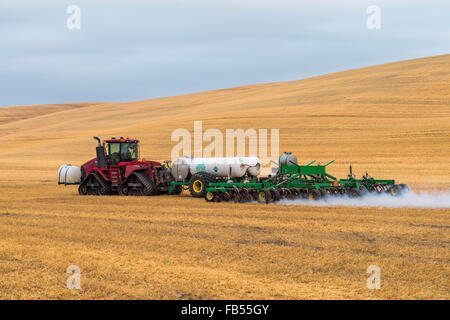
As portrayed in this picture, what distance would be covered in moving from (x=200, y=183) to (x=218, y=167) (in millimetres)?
1029

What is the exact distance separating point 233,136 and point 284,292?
140 feet

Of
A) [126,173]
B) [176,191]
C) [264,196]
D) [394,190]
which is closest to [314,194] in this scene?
[264,196]

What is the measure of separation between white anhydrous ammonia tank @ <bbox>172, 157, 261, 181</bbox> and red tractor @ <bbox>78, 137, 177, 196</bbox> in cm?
106

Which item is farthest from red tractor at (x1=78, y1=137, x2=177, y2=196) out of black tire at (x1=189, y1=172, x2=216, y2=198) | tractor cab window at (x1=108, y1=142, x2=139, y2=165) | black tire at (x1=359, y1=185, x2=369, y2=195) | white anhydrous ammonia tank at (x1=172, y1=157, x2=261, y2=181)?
black tire at (x1=359, y1=185, x2=369, y2=195)

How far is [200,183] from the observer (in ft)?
77.3

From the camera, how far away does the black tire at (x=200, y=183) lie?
2334 cm

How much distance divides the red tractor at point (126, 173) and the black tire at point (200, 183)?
6.23 ft

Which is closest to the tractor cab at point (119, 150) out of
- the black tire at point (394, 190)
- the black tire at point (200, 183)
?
the black tire at point (200, 183)

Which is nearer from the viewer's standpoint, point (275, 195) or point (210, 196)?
point (275, 195)

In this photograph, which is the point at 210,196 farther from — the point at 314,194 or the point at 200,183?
the point at 314,194

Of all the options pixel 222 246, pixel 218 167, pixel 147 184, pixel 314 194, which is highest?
pixel 218 167

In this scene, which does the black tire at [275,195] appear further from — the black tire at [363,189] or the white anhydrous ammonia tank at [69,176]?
the white anhydrous ammonia tank at [69,176]

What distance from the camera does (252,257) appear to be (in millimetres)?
10938

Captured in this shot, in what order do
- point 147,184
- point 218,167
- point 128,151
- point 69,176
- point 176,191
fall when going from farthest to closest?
point 69,176 → point 176,191 → point 128,151 → point 147,184 → point 218,167
